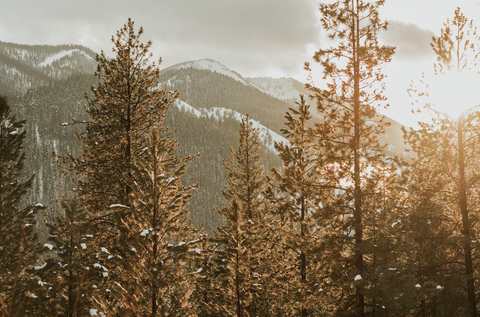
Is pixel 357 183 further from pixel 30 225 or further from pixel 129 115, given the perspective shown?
pixel 30 225

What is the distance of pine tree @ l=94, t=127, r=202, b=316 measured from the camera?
8570mm

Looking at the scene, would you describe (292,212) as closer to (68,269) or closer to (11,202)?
(68,269)

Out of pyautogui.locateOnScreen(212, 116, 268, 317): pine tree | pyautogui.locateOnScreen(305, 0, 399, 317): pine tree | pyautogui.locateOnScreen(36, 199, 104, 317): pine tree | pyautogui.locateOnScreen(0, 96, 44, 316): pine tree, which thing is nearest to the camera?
pyautogui.locateOnScreen(305, 0, 399, 317): pine tree

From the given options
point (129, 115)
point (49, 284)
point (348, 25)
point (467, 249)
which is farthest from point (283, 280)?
point (49, 284)

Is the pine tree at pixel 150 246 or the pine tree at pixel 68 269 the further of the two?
the pine tree at pixel 68 269

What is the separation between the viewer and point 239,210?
12430 mm

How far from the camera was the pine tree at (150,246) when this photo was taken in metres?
8.57

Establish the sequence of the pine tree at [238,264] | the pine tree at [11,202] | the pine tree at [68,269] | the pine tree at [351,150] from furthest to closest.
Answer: the pine tree at [11,202] < the pine tree at [68,269] < the pine tree at [238,264] < the pine tree at [351,150]

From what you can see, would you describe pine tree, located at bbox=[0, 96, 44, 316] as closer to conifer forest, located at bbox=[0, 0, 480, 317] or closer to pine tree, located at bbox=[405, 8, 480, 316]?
conifer forest, located at bbox=[0, 0, 480, 317]

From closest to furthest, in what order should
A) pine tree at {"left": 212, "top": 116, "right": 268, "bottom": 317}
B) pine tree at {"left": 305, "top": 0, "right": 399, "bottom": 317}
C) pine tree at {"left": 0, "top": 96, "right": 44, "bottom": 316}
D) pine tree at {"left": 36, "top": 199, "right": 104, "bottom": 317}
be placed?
1. pine tree at {"left": 305, "top": 0, "right": 399, "bottom": 317}
2. pine tree at {"left": 212, "top": 116, "right": 268, "bottom": 317}
3. pine tree at {"left": 36, "top": 199, "right": 104, "bottom": 317}
4. pine tree at {"left": 0, "top": 96, "right": 44, "bottom": 316}

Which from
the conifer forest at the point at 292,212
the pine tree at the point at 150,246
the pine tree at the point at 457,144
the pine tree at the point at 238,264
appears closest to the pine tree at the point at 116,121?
the conifer forest at the point at 292,212

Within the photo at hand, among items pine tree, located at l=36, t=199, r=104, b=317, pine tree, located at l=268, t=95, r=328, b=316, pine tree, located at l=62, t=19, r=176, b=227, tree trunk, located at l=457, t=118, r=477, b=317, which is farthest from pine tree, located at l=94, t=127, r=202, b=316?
tree trunk, located at l=457, t=118, r=477, b=317

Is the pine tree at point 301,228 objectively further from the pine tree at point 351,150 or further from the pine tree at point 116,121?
the pine tree at point 116,121

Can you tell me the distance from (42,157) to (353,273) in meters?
223
